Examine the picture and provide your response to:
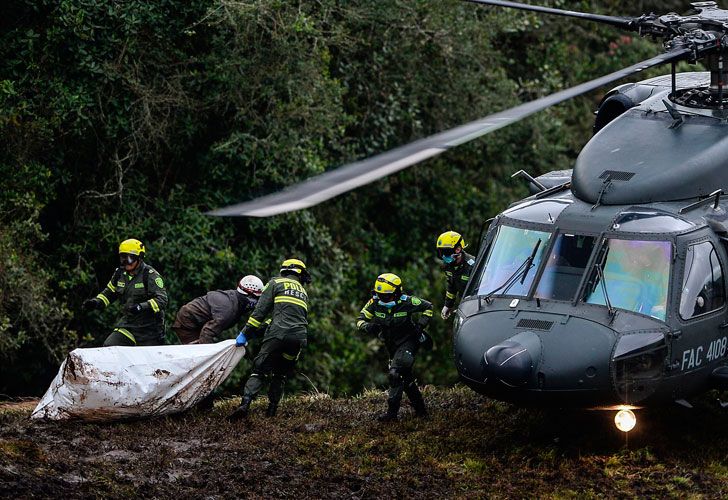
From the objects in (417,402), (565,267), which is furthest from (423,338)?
(565,267)

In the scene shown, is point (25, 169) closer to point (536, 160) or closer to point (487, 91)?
point (487, 91)

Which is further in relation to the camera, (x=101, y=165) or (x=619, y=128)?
(x=101, y=165)

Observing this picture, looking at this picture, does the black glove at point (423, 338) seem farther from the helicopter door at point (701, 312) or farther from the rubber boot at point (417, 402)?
the helicopter door at point (701, 312)

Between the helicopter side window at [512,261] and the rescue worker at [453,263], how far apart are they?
1.72m

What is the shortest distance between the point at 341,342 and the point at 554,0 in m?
8.67

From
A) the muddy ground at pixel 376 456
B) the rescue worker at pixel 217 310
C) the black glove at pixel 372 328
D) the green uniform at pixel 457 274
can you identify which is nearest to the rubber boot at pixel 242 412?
the muddy ground at pixel 376 456

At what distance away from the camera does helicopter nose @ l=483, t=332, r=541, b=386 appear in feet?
37.4

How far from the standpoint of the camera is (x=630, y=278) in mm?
12031

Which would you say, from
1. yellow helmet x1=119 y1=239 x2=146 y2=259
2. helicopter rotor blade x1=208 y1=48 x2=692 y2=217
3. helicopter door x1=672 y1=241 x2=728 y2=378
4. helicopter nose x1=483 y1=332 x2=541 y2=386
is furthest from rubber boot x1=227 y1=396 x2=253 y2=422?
helicopter rotor blade x1=208 y1=48 x2=692 y2=217

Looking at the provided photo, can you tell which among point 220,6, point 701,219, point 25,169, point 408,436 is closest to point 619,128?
point 701,219

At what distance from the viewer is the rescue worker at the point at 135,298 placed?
14.7 metres

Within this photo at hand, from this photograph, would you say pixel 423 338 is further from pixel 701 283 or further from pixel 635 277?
pixel 701 283

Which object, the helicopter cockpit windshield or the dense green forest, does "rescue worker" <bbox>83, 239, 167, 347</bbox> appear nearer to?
the dense green forest

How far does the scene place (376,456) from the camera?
12.8m
